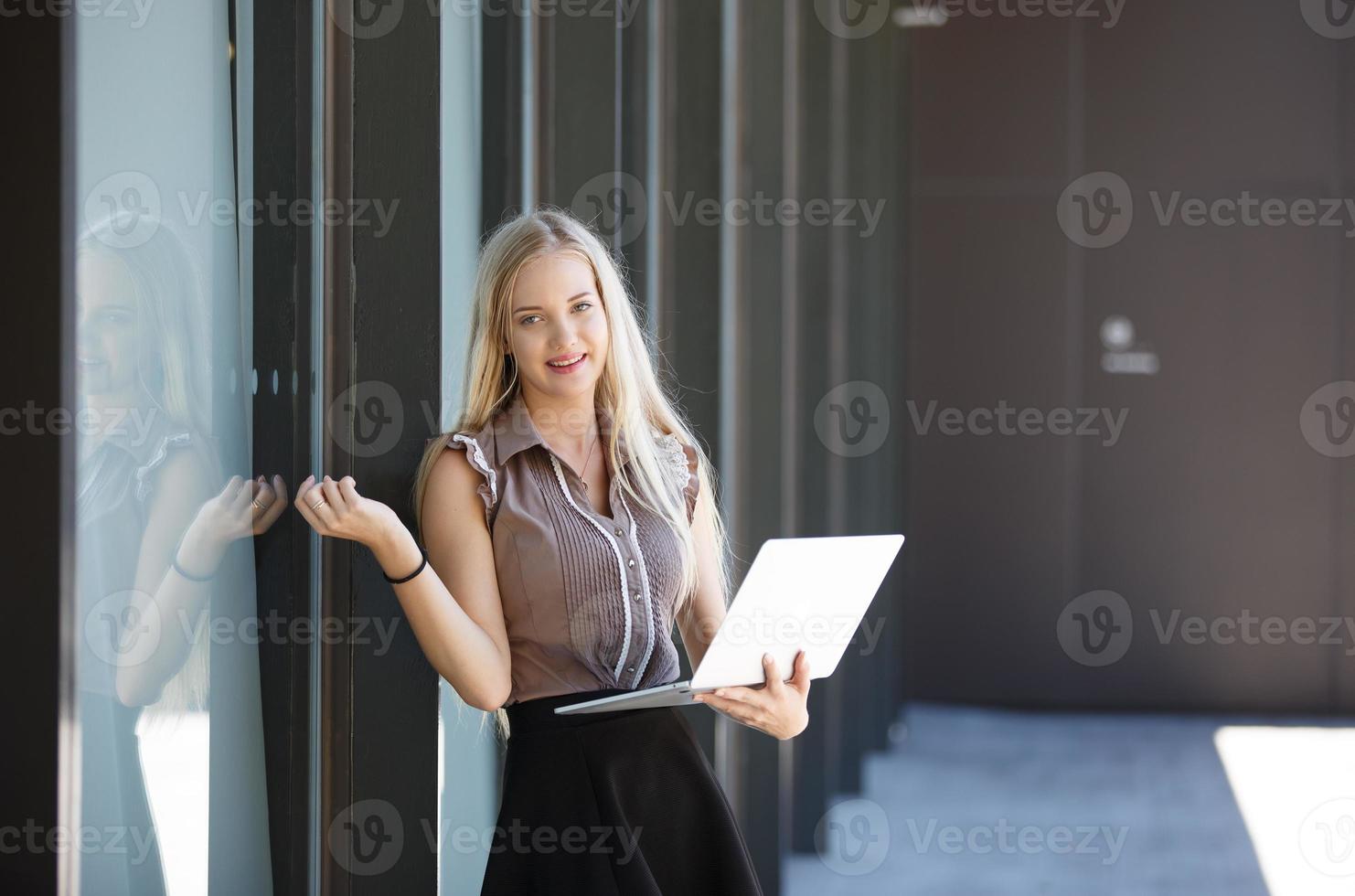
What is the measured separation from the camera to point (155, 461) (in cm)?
156

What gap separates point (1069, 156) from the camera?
7.35 meters

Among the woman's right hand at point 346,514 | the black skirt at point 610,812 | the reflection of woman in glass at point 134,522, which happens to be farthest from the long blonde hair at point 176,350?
the black skirt at point 610,812

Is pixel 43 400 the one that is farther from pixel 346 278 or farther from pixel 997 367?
pixel 997 367

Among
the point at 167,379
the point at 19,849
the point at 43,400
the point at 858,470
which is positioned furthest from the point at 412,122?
the point at 858,470

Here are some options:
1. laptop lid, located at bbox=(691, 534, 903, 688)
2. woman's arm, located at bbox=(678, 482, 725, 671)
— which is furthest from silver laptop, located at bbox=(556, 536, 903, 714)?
woman's arm, located at bbox=(678, 482, 725, 671)

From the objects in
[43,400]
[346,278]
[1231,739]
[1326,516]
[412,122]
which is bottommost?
[1231,739]

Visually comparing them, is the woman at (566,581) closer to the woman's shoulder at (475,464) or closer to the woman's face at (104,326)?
the woman's shoulder at (475,464)

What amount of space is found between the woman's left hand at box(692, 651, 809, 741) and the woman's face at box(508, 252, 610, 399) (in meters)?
0.50

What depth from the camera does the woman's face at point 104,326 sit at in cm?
133

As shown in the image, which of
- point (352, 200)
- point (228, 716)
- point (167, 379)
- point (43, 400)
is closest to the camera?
point (43, 400)

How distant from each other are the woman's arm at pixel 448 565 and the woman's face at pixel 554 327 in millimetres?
186

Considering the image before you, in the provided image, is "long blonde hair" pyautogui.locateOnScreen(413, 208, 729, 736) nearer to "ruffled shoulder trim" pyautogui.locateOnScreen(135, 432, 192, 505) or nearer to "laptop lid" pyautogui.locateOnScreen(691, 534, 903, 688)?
"laptop lid" pyautogui.locateOnScreen(691, 534, 903, 688)

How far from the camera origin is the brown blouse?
6.08 ft

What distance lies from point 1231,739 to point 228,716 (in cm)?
604
